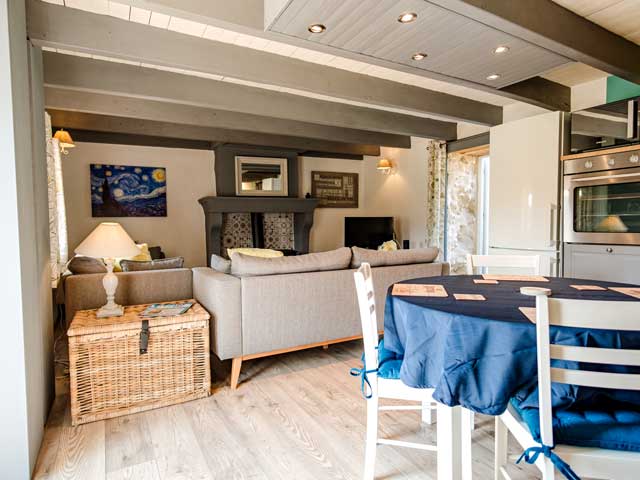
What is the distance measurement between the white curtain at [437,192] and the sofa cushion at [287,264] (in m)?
3.09

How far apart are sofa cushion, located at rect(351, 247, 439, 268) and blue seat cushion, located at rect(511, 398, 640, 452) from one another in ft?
6.51

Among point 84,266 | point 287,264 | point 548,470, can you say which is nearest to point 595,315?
point 548,470

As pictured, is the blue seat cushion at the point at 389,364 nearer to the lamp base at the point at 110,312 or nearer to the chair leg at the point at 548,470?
the chair leg at the point at 548,470

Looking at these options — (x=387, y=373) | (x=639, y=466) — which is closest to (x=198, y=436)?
(x=387, y=373)

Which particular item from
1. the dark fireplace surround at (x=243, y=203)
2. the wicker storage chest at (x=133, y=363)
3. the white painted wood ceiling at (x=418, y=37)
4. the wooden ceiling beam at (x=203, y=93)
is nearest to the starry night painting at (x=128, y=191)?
the dark fireplace surround at (x=243, y=203)

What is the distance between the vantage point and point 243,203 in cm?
641

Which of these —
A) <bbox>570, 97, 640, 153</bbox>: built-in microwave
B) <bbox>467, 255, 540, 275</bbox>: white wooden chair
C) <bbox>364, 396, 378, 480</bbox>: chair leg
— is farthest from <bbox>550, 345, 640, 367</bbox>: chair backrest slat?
<bbox>570, 97, 640, 153</bbox>: built-in microwave

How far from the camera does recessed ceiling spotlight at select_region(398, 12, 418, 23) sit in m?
2.07

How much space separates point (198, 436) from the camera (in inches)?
79.5

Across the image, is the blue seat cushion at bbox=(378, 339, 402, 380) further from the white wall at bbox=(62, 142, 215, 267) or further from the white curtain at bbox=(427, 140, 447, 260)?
the white wall at bbox=(62, 142, 215, 267)

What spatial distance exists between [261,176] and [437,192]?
9.78ft

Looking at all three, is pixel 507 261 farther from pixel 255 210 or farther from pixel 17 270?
pixel 255 210

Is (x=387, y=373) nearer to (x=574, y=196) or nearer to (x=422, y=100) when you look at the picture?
(x=574, y=196)

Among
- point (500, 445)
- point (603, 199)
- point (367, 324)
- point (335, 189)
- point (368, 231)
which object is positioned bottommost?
point (500, 445)
